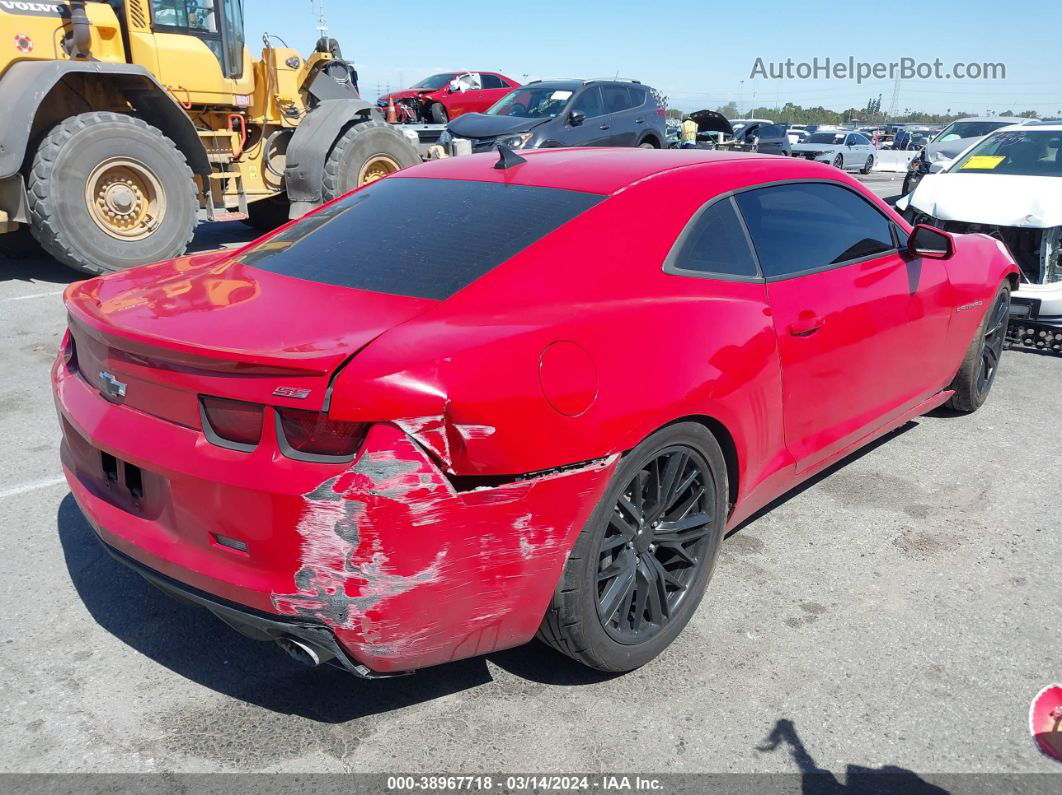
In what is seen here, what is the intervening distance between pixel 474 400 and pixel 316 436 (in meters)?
0.39

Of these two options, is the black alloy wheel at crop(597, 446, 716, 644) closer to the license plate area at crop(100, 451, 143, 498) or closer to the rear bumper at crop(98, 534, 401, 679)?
the rear bumper at crop(98, 534, 401, 679)

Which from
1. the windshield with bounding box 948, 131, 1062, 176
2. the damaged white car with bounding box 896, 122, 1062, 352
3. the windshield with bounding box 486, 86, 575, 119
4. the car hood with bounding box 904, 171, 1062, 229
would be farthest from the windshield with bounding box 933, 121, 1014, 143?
the car hood with bounding box 904, 171, 1062, 229

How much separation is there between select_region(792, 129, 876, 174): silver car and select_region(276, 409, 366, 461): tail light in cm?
2555

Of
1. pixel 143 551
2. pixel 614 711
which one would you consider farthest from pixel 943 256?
Answer: pixel 143 551

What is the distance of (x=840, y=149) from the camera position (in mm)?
26516

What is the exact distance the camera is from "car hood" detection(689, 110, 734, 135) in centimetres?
2633

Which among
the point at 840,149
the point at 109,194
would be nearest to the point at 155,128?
the point at 109,194

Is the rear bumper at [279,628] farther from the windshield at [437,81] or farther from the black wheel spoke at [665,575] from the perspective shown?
the windshield at [437,81]

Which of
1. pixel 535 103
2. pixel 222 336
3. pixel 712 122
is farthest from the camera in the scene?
pixel 712 122

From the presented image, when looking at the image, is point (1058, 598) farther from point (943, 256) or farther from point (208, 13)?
point (208, 13)

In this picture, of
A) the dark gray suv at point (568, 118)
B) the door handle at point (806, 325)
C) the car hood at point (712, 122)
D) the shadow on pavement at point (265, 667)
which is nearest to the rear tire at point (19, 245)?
the dark gray suv at point (568, 118)

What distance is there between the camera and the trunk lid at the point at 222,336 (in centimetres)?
214

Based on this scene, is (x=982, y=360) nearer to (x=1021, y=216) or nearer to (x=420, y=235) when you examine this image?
(x=1021, y=216)

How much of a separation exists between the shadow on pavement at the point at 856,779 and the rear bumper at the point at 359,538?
31.7 inches
